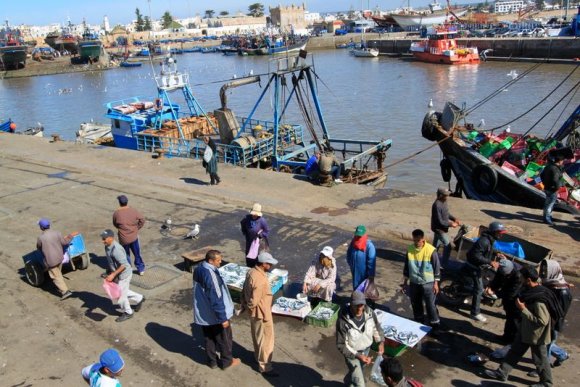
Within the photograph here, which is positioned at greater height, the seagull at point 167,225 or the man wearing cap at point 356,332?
the man wearing cap at point 356,332

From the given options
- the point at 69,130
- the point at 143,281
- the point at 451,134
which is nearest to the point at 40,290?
the point at 143,281

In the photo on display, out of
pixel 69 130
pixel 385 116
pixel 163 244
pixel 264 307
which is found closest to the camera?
pixel 264 307

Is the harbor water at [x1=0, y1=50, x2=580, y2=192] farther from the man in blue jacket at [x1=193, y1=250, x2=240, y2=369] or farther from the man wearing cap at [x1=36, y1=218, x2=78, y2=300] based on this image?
the man in blue jacket at [x1=193, y1=250, x2=240, y2=369]

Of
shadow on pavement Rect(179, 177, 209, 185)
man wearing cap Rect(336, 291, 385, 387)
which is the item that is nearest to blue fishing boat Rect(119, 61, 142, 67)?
shadow on pavement Rect(179, 177, 209, 185)

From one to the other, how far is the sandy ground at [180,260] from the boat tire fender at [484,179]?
169 centimetres

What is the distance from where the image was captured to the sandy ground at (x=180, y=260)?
20.4ft

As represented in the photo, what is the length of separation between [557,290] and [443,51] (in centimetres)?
6081

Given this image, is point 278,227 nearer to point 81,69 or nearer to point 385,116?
point 385,116

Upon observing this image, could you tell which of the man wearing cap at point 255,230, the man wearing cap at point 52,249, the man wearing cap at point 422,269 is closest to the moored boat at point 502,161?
the man wearing cap at point 422,269

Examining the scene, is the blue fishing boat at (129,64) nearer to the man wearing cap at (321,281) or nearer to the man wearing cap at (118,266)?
the man wearing cap at (118,266)

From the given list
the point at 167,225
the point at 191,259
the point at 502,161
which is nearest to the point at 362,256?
the point at 191,259

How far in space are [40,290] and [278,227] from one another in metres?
4.75

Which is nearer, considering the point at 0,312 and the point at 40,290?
the point at 0,312

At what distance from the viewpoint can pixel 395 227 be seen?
34.2ft
